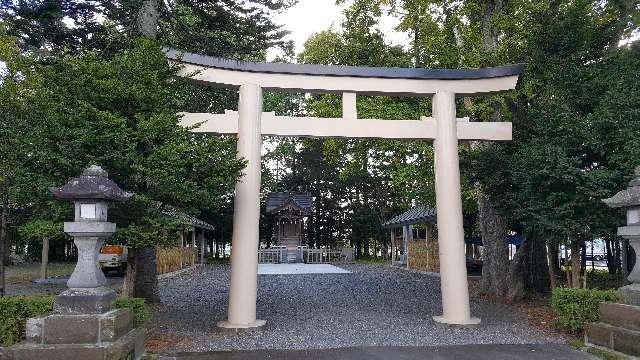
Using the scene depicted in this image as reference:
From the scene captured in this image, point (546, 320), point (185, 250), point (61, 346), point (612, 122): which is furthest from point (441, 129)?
point (185, 250)

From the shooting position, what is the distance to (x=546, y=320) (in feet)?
31.9

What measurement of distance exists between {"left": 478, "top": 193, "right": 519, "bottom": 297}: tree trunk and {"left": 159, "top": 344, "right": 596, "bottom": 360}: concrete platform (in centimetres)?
574

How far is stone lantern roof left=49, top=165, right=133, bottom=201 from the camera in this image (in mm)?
5805

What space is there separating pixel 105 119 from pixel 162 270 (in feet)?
49.6

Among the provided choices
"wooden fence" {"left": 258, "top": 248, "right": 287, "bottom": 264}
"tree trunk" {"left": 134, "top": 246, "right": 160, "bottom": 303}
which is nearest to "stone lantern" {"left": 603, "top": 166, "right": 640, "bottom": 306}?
"tree trunk" {"left": 134, "top": 246, "right": 160, "bottom": 303}

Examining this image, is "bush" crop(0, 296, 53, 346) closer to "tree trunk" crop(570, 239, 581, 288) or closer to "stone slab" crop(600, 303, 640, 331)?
"stone slab" crop(600, 303, 640, 331)

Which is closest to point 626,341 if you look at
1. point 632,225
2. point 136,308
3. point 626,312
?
point 626,312

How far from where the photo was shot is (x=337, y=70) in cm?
895

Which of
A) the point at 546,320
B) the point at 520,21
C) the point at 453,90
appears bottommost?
the point at 546,320

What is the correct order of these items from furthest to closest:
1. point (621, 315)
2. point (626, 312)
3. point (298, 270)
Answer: point (298, 270) → point (621, 315) → point (626, 312)

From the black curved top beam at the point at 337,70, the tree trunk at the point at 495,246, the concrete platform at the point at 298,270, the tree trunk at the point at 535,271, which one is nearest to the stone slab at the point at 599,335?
the black curved top beam at the point at 337,70

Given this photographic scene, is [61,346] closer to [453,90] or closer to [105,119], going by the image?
[105,119]

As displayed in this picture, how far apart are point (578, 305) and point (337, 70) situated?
577 cm

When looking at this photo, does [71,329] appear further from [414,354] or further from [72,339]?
[414,354]
